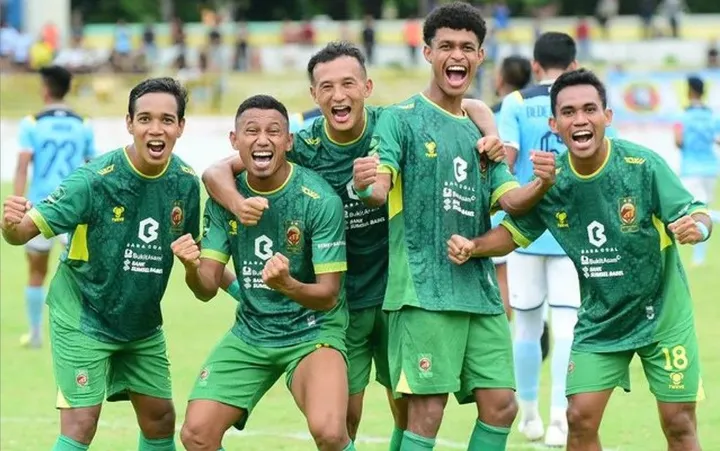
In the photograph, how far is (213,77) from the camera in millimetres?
36844

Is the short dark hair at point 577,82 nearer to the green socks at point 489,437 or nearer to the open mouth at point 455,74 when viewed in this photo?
the open mouth at point 455,74

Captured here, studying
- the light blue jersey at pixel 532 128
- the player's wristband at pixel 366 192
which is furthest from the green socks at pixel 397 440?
the light blue jersey at pixel 532 128

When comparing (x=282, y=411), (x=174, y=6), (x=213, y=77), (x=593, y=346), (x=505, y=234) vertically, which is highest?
(x=174, y=6)

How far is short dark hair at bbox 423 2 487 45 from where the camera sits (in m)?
7.66

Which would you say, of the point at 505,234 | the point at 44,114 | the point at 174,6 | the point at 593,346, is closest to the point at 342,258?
the point at 505,234

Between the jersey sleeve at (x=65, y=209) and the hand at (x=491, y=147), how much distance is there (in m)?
1.90

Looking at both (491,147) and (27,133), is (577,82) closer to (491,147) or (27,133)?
(491,147)

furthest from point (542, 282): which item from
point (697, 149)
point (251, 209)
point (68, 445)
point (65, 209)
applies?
point (697, 149)

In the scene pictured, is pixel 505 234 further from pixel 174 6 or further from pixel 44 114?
pixel 174 6

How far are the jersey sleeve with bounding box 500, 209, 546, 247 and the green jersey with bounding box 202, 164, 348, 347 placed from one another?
799 millimetres

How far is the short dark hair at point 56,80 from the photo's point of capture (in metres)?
13.5

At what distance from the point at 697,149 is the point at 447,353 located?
38.8 ft

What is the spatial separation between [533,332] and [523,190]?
8.26 ft

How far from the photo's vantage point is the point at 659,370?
759cm
